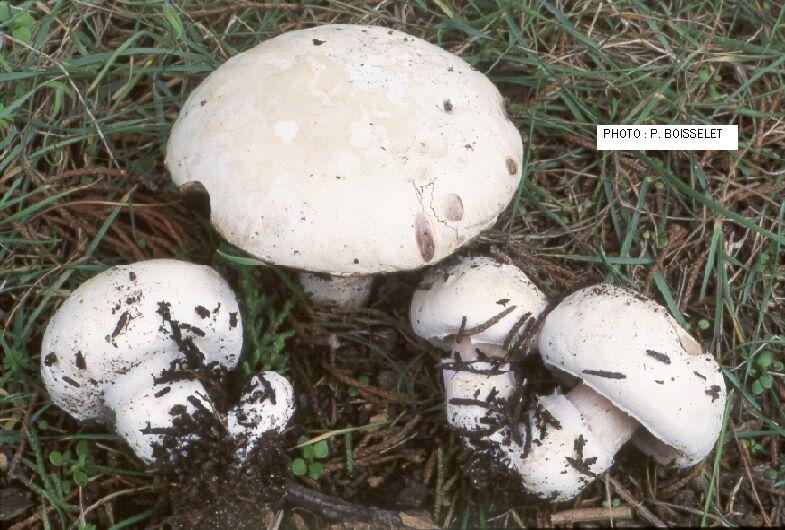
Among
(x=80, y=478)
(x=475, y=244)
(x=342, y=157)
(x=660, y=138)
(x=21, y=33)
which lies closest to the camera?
(x=342, y=157)

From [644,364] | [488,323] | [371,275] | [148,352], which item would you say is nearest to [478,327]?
[488,323]

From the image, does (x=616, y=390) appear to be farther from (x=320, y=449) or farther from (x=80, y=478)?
(x=80, y=478)

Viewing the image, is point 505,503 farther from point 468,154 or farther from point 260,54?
point 260,54

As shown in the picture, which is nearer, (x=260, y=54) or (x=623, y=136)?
(x=260, y=54)

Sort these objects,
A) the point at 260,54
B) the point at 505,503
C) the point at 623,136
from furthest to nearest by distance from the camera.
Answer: the point at 623,136 → the point at 505,503 → the point at 260,54

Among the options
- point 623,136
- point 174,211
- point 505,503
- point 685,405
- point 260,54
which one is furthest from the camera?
point 623,136

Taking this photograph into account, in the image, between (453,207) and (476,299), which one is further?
(476,299)

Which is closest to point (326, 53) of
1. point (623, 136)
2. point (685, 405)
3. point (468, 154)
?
point (468, 154)
